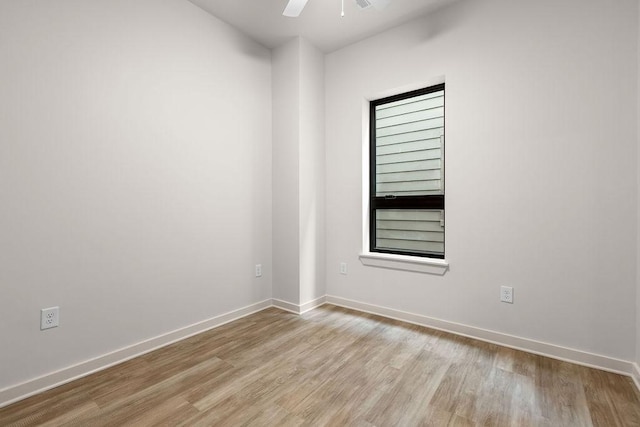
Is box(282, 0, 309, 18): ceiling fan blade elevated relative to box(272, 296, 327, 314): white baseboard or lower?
elevated

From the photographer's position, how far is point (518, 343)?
7.12ft

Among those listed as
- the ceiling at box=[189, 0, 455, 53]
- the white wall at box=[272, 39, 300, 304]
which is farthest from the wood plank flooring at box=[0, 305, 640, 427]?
the ceiling at box=[189, 0, 455, 53]

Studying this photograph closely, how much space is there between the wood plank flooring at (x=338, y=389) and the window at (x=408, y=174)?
97 centimetres

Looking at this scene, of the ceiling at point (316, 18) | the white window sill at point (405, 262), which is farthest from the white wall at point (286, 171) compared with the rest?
the white window sill at point (405, 262)

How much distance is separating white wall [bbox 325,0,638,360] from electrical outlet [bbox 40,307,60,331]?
246 centimetres

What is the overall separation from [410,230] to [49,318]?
272 cm

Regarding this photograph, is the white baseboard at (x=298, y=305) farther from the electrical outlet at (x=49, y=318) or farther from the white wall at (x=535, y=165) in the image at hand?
the electrical outlet at (x=49, y=318)

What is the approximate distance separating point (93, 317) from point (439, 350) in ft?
7.65

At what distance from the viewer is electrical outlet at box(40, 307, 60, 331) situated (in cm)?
170

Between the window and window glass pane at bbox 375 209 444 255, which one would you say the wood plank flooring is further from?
the window

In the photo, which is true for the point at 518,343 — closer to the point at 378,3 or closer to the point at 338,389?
the point at 338,389

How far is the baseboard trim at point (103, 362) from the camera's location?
1.62 m

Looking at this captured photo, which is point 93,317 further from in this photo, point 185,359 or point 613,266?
point 613,266

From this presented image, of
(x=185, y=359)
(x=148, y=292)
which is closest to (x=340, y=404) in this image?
(x=185, y=359)
